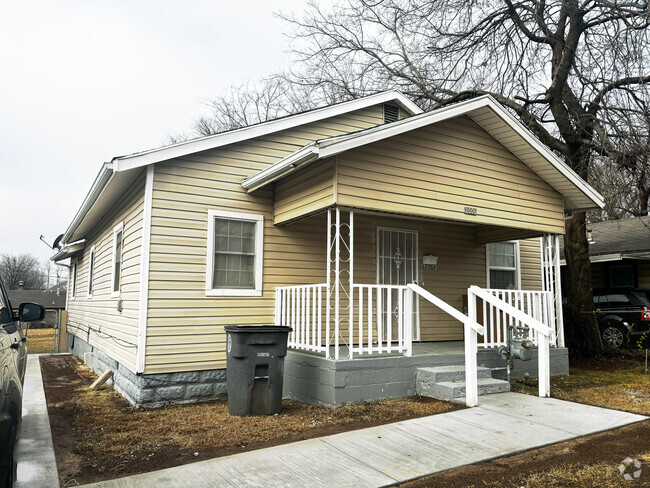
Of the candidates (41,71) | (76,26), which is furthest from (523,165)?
(41,71)

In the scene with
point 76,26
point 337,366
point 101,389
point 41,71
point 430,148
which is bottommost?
point 101,389

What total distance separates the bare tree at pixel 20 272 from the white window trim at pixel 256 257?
186 feet

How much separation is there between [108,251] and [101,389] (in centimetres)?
295

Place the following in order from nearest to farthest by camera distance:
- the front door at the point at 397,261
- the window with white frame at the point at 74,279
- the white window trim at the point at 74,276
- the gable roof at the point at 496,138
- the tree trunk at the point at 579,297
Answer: the gable roof at the point at 496,138 → the front door at the point at 397,261 → the tree trunk at the point at 579,297 → the white window trim at the point at 74,276 → the window with white frame at the point at 74,279

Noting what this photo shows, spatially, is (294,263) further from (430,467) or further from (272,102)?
(272,102)

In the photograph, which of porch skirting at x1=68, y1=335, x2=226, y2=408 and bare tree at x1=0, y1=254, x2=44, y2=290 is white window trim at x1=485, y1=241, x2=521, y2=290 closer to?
porch skirting at x1=68, y1=335, x2=226, y2=408

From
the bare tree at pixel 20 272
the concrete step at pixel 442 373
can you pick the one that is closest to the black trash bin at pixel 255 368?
the concrete step at pixel 442 373

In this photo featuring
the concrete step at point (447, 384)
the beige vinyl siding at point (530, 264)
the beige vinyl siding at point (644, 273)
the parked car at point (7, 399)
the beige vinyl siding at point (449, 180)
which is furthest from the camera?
the beige vinyl siding at point (644, 273)

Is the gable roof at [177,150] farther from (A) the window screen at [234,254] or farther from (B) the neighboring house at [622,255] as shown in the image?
(B) the neighboring house at [622,255]

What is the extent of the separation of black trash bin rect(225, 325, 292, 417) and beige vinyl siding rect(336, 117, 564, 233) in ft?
6.48

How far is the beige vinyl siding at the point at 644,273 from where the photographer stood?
14.8 m

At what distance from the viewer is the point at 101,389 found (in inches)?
330

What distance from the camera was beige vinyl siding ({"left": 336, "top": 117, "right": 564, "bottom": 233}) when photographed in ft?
21.9

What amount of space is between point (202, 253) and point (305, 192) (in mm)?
1840
